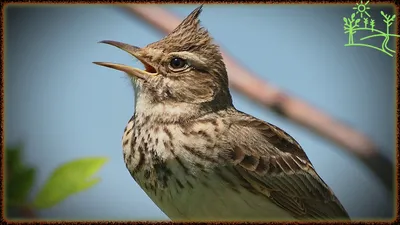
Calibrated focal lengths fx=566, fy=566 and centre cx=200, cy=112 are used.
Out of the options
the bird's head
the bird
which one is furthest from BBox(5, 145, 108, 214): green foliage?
the bird's head

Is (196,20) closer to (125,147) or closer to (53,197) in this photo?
(125,147)

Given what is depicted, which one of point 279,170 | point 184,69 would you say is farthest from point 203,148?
point 279,170

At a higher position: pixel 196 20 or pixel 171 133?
pixel 196 20

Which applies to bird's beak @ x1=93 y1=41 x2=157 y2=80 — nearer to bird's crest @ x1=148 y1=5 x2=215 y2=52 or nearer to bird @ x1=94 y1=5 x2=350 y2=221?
bird @ x1=94 y1=5 x2=350 y2=221

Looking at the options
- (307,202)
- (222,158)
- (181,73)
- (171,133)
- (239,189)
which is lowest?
(307,202)

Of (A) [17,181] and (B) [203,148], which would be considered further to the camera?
(B) [203,148]

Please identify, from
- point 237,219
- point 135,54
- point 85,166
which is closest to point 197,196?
point 237,219

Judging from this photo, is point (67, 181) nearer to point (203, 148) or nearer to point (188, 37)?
point (203, 148)

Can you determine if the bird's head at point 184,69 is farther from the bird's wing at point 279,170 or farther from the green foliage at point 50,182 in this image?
the green foliage at point 50,182
